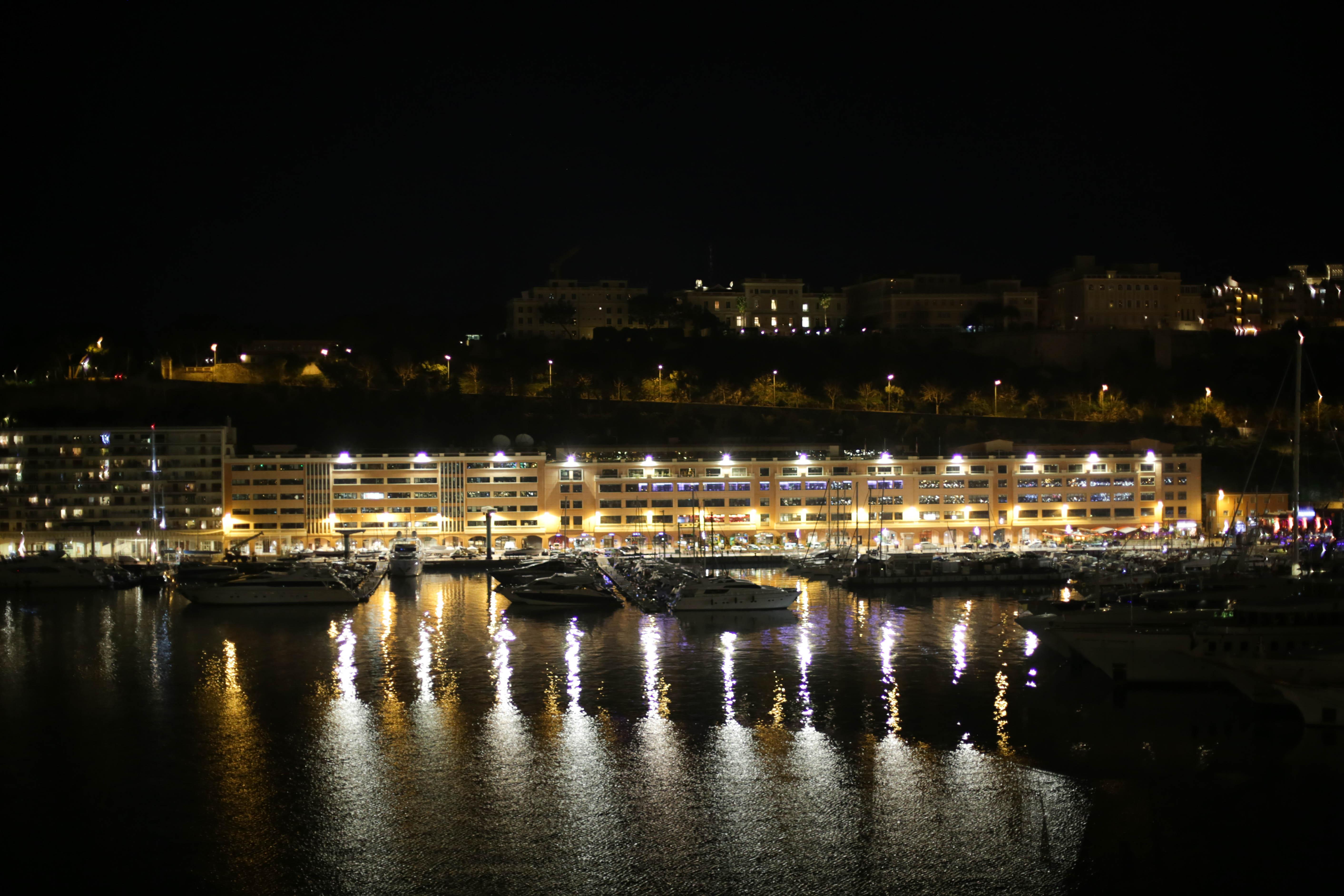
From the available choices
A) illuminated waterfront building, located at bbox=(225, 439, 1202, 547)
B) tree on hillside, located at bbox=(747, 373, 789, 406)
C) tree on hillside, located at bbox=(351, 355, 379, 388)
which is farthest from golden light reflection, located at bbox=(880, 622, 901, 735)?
tree on hillside, located at bbox=(351, 355, 379, 388)

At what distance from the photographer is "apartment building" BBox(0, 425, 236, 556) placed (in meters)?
26.7

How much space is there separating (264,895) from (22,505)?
74.6 feet

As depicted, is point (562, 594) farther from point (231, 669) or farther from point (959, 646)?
point (959, 646)

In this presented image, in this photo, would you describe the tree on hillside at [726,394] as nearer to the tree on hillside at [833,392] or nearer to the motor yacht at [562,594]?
the tree on hillside at [833,392]

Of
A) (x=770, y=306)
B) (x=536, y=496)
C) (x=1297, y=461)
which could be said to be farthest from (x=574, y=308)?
(x=1297, y=461)

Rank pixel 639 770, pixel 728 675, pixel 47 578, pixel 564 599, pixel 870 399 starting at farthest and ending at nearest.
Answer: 1. pixel 870 399
2. pixel 47 578
3. pixel 564 599
4. pixel 728 675
5. pixel 639 770

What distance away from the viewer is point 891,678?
43.9ft

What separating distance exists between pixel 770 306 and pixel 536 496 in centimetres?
1959

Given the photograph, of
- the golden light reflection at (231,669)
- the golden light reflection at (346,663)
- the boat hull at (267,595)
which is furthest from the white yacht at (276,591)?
the golden light reflection at (231,669)

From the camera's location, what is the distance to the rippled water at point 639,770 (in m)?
8.22

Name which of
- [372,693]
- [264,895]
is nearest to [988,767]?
[264,895]

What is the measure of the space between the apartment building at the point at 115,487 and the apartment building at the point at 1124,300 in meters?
28.2

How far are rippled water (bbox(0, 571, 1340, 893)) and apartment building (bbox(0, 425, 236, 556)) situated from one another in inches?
451

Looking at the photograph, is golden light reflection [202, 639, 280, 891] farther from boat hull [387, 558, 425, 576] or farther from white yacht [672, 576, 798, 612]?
boat hull [387, 558, 425, 576]
